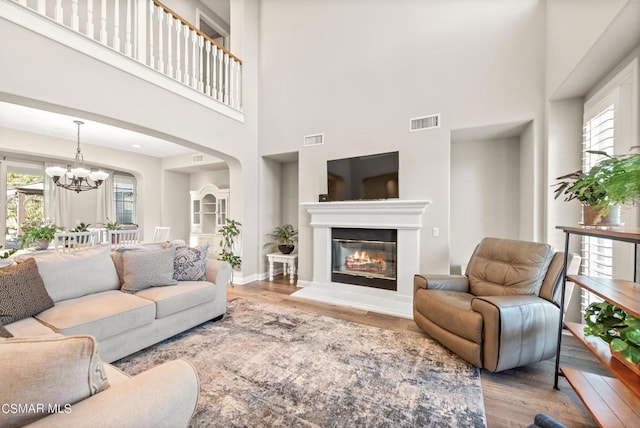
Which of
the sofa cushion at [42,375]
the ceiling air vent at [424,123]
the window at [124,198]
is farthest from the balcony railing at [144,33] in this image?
the window at [124,198]

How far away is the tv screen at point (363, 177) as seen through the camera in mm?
3590

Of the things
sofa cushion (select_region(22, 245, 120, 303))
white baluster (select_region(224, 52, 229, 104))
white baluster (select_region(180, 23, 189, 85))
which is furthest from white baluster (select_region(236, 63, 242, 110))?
sofa cushion (select_region(22, 245, 120, 303))

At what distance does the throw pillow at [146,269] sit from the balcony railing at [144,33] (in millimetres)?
2283

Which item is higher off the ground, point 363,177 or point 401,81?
point 401,81

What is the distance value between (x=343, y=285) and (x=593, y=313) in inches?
111

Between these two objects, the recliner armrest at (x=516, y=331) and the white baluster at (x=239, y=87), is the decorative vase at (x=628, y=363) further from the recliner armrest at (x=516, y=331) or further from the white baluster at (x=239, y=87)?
the white baluster at (x=239, y=87)

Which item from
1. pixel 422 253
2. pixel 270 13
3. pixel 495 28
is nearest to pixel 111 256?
pixel 422 253

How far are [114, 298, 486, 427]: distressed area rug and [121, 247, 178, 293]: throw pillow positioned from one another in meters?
0.60

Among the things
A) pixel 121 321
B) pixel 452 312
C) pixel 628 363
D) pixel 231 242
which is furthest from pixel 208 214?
pixel 628 363

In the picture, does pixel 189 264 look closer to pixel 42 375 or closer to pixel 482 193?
pixel 42 375

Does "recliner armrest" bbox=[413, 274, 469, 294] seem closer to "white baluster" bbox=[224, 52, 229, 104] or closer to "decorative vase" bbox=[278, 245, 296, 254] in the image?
"decorative vase" bbox=[278, 245, 296, 254]

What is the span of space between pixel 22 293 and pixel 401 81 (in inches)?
181

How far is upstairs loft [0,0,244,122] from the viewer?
2293 millimetres

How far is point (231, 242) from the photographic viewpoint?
4.43 metres
